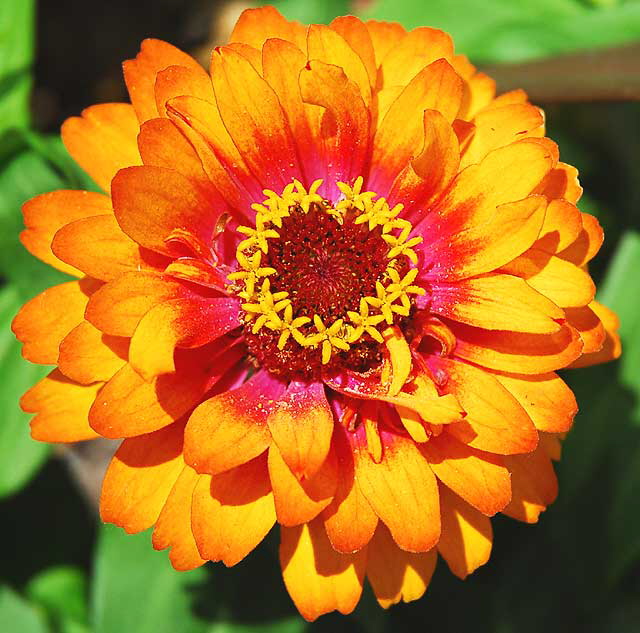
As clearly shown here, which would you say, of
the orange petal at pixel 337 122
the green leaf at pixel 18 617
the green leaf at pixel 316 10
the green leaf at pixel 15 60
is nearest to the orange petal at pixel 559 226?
the orange petal at pixel 337 122

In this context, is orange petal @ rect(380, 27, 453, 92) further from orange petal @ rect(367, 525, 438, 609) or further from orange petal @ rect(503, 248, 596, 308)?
orange petal @ rect(367, 525, 438, 609)

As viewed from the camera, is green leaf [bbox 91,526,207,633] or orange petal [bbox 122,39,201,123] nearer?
orange petal [bbox 122,39,201,123]

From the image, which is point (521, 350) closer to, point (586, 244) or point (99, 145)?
point (586, 244)

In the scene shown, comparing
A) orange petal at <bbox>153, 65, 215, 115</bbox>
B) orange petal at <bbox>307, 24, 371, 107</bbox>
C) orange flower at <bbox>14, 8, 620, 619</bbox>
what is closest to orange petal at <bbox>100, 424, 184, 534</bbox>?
orange flower at <bbox>14, 8, 620, 619</bbox>

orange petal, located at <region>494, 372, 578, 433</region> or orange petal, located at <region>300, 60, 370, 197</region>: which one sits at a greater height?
orange petal, located at <region>300, 60, 370, 197</region>

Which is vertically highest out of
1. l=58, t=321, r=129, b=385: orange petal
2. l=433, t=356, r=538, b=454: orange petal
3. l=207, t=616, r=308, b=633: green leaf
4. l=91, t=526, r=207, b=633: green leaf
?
l=433, t=356, r=538, b=454: orange petal

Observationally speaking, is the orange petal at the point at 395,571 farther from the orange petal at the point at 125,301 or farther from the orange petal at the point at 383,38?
the orange petal at the point at 383,38
